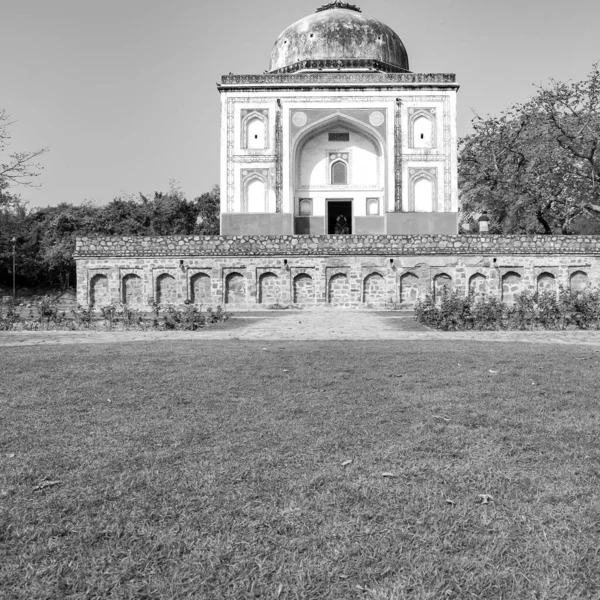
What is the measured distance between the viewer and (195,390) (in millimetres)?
5074

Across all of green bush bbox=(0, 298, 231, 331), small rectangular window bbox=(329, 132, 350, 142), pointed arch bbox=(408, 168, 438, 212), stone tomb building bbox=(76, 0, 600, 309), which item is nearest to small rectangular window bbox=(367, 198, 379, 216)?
stone tomb building bbox=(76, 0, 600, 309)

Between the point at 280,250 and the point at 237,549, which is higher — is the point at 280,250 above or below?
above

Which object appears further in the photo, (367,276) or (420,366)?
(367,276)

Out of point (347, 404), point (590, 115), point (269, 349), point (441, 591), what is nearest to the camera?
point (441, 591)

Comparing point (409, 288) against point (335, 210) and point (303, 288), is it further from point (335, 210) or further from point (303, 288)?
point (335, 210)

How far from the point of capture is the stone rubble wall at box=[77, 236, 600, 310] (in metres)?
19.5

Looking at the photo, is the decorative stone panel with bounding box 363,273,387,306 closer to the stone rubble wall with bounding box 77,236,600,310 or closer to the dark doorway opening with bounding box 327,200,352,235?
the stone rubble wall with bounding box 77,236,600,310

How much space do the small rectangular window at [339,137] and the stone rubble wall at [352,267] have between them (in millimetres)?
7542

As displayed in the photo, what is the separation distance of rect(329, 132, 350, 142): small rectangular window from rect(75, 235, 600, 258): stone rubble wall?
297 inches

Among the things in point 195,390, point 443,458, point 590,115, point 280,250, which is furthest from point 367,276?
point 443,458

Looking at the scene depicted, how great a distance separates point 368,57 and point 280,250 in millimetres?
12206

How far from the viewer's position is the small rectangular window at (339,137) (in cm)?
2528

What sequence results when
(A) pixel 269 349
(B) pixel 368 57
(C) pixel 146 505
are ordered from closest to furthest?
(C) pixel 146 505, (A) pixel 269 349, (B) pixel 368 57

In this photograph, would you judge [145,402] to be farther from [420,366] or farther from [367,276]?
[367,276]
